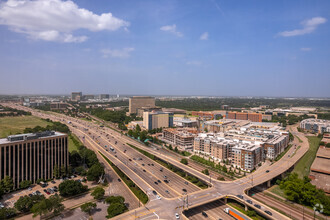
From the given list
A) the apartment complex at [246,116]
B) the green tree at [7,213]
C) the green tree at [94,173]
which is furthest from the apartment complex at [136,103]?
the green tree at [7,213]

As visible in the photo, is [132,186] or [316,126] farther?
[316,126]

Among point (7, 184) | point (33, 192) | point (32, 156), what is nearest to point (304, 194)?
point (33, 192)

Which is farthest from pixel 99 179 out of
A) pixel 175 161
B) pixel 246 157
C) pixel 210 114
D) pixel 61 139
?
pixel 210 114

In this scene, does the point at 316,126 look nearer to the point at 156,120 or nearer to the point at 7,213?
the point at 156,120

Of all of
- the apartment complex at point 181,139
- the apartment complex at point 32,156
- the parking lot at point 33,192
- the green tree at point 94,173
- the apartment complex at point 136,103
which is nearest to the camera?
the parking lot at point 33,192

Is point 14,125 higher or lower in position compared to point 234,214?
higher

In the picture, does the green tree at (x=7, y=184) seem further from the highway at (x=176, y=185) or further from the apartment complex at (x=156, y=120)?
the apartment complex at (x=156, y=120)
